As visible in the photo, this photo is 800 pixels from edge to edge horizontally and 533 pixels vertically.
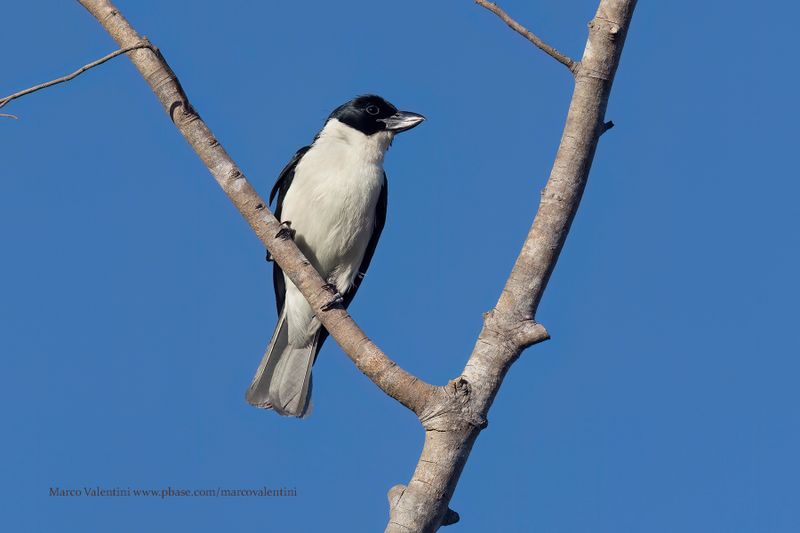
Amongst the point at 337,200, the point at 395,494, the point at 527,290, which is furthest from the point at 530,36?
the point at 337,200

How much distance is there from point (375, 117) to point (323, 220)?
3.13 ft

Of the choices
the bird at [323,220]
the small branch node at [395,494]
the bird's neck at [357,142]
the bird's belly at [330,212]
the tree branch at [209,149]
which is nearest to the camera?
the small branch node at [395,494]

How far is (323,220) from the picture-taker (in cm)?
655

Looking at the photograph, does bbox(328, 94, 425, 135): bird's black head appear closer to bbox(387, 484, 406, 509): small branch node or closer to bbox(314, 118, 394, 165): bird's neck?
bbox(314, 118, 394, 165): bird's neck

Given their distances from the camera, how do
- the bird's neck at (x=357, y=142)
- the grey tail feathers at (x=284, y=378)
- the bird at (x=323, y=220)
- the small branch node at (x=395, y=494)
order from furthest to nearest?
the bird's neck at (x=357, y=142) < the bird at (x=323, y=220) < the grey tail feathers at (x=284, y=378) < the small branch node at (x=395, y=494)

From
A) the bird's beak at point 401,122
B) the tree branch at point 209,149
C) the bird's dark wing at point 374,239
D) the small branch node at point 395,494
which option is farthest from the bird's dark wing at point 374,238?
the small branch node at point 395,494

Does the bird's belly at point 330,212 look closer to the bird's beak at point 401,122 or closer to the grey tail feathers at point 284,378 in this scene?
the bird's beak at point 401,122

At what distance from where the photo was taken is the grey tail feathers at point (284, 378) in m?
6.32

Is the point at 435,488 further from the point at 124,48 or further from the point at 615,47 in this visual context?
the point at 124,48

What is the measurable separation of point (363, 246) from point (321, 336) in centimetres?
71

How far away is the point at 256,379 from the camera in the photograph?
6.42m

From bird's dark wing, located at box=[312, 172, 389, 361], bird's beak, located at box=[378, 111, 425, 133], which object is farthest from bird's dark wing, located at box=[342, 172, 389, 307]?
bird's beak, located at box=[378, 111, 425, 133]

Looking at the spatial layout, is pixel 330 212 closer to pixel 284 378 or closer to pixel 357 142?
pixel 357 142

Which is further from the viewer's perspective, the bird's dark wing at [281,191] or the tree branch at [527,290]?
the bird's dark wing at [281,191]
